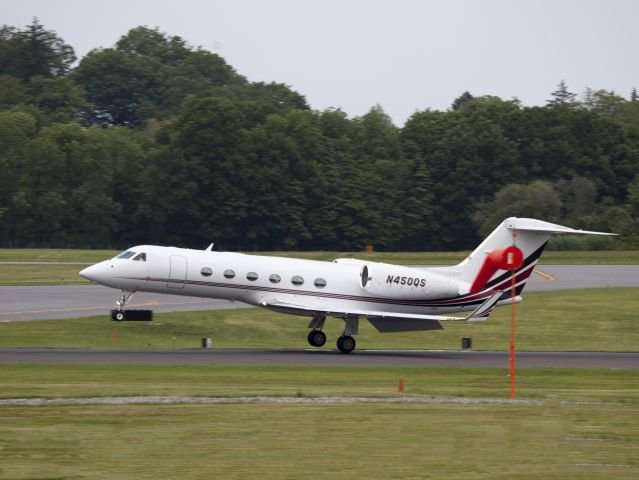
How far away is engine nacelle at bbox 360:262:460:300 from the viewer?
33.6m

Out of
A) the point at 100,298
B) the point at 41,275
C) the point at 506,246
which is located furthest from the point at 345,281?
the point at 41,275

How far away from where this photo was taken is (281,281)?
33.3 metres

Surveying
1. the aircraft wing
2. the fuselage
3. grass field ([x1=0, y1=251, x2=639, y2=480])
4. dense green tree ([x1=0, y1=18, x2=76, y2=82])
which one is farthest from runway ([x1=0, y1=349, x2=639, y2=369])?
dense green tree ([x1=0, y1=18, x2=76, y2=82])

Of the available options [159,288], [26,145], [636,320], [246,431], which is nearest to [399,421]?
[246,431]

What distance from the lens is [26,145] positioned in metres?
89.1

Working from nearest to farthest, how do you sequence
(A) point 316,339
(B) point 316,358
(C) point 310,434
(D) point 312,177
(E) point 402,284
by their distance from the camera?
(C) point 310,434, (B) point 316,358, (E) point 402,284, (A) point 316,339, (D) point 312,177

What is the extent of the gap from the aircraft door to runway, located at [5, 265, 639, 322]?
7995 millimetres

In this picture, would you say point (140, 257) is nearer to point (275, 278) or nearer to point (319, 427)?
point (275, 278)

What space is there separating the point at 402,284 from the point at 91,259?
34.8 meters

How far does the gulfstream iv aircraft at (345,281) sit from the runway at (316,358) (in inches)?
48.0

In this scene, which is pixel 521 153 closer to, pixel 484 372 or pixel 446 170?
pixel 446 170

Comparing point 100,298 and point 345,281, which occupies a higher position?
point 345,281

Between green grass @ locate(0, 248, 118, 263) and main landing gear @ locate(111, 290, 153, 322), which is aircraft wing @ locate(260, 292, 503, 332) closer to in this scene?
main landing gear @ locate(111, 290, 153, 322)

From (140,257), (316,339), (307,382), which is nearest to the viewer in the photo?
(307,382)
